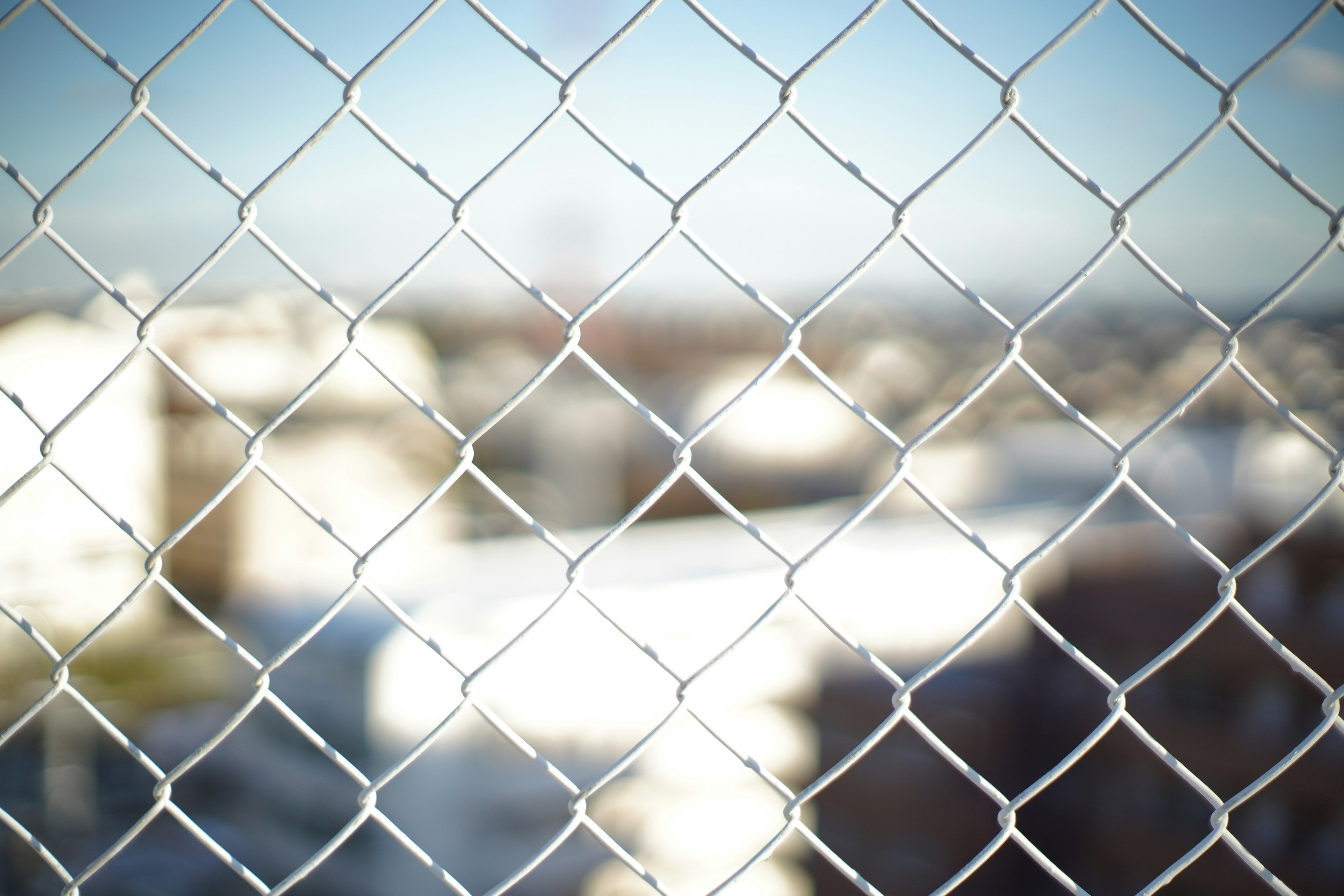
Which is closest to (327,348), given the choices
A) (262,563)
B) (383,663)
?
(262,563)

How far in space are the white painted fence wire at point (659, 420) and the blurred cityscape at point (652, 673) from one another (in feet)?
0.36

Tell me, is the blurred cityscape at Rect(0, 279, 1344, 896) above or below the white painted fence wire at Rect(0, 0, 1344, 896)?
below

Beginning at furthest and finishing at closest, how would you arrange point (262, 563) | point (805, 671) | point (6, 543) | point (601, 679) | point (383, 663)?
1. point (262, 563)
2. point (6, 543)
3. point (805, 671)
4. point (601, 679)
5. point (383, 663)

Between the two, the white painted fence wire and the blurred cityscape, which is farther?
the blurred cityscape

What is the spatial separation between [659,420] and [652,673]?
4.60m

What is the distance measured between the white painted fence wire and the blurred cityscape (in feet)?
0.36

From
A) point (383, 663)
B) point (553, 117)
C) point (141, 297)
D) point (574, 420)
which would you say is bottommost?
point (574, 420)

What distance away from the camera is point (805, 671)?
227 inches

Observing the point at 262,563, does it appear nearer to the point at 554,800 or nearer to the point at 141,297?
the point at 554,800

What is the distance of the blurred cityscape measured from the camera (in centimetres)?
433

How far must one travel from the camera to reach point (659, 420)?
2.61ft

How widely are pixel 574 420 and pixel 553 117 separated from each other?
40.4 ft

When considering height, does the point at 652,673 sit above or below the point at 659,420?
below

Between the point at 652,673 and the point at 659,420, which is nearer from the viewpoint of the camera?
the point at 659,420
